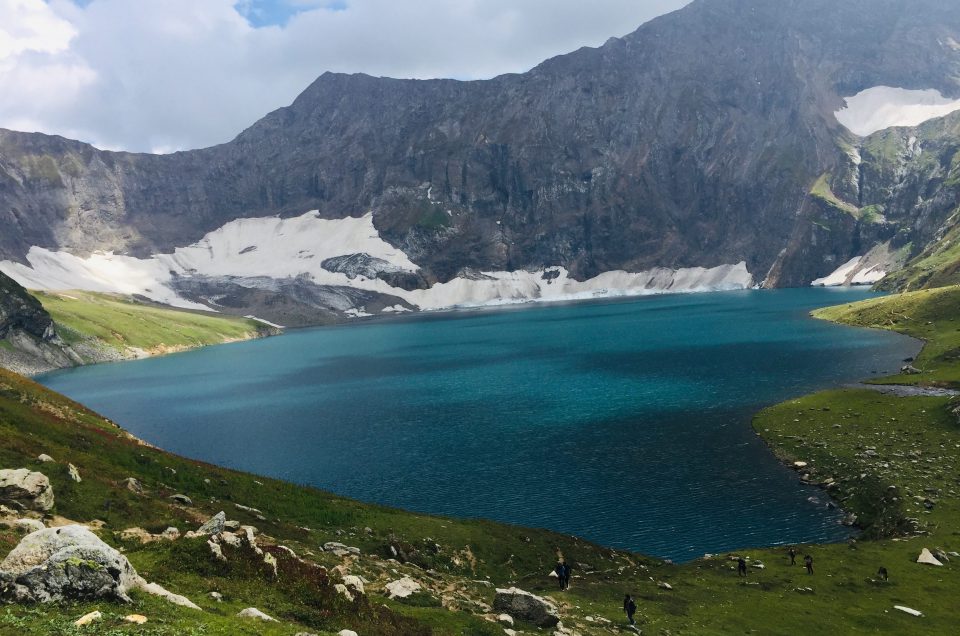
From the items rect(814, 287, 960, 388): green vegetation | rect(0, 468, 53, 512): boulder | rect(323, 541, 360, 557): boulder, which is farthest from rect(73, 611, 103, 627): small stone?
rect(814, 287, 960, 388): green vegetation

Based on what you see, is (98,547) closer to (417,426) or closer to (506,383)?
(417,426)

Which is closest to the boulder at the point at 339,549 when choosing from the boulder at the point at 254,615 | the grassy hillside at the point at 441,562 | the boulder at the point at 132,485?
the grassy hillside at the point at 441,562

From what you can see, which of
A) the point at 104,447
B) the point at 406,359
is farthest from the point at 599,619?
the point at 406,359

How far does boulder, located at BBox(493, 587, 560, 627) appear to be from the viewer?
30547mm

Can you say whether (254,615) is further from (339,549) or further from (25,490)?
(339,549)

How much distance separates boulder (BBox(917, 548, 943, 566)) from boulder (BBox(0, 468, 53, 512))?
55075 millimetres

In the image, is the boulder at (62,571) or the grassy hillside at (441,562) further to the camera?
the grassy hillside at (441,562)

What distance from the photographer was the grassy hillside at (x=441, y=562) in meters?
23.2

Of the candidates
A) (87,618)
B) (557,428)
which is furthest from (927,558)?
(557,428)

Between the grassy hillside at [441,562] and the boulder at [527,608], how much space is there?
789 mm

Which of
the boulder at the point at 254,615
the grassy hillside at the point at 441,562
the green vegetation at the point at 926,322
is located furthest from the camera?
the green vegetation at the point at 926,322

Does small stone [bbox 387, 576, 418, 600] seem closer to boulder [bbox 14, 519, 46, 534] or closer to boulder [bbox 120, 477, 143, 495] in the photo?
boulder [bbox 14, 519, 46, 534]

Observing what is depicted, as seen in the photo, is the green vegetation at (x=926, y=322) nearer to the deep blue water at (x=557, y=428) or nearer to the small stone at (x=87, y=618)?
the deep blue water at (x=557, y=428)

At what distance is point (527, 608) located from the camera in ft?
102
